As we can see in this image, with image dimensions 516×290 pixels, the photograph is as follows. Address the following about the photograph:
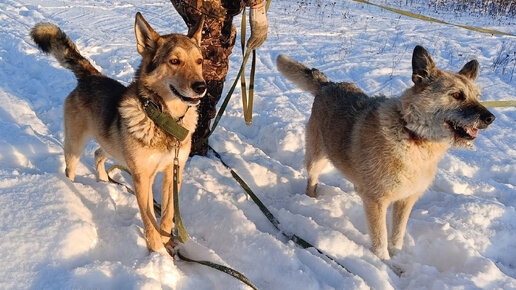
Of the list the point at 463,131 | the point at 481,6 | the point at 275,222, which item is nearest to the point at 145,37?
the point at 275,222

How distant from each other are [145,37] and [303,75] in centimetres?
224

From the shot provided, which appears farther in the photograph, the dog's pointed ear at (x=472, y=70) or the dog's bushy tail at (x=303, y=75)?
the dog's bushy tail at (x=303, y=75)

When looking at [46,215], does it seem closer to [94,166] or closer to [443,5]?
[94,166]

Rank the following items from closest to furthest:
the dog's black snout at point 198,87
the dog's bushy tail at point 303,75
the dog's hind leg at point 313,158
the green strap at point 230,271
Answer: the green strap at point 230,271, the dog's black snout at point 198,87, the dog's hind leg at point 313,158, the dog's bushy tail at point 303,75

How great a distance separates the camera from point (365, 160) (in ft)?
11.5

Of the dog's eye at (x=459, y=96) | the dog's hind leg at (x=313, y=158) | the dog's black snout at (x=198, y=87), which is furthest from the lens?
the dog's hind leg at (x=313, y=158)

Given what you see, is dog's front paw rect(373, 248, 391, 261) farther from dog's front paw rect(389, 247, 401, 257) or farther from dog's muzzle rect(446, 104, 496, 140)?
dog's muzzle rect(446, 104, 496, 140)

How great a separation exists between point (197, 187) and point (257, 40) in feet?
6.11

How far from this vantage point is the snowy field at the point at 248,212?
2.66 meters

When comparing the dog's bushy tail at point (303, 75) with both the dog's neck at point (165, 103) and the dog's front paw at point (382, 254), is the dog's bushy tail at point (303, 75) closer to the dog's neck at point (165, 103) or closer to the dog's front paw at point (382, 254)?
the dog's neck at point (165, 103)

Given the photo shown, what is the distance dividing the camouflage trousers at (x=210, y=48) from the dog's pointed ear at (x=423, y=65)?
2239 millimetres

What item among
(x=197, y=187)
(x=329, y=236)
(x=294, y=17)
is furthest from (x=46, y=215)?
(x=294, y=17)

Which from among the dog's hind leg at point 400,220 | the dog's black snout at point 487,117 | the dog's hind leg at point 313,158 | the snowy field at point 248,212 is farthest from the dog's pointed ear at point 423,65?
the snowy field at point 248,212

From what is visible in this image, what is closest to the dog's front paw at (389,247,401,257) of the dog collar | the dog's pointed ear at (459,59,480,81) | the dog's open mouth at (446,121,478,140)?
the dog's open mouth at (446,121,478,140)
